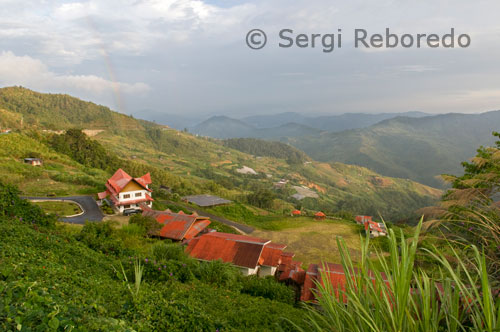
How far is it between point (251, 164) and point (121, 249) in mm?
146599

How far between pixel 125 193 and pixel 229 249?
1438cm

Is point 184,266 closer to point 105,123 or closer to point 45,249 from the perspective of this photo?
point 45,249

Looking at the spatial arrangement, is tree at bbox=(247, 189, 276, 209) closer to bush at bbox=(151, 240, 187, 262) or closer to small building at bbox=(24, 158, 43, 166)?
small building at bbox=(24, 158, 43, 166)

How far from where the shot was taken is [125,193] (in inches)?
1033

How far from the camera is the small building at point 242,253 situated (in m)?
15.7

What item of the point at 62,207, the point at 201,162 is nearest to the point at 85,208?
the point at 62,207

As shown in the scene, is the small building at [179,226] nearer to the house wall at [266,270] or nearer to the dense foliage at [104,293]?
the house wall at [266,270]

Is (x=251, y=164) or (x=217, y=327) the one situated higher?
(x=217, y=327)

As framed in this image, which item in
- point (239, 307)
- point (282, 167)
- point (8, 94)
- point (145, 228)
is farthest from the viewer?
point (282, 167)

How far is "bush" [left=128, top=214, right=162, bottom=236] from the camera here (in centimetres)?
1944

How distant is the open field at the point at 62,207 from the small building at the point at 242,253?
1193 cm

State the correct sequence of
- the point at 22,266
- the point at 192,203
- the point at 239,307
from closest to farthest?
the point at 22,266, the point at 239,307, the point at 192,203

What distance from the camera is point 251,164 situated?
15688cm

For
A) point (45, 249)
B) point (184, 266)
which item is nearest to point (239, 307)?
point (184, 266)
